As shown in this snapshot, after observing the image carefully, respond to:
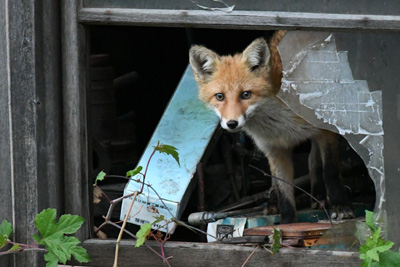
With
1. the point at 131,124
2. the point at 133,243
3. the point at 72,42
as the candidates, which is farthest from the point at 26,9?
the point at 131,124

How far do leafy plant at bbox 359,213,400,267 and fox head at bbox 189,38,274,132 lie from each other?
163 cm

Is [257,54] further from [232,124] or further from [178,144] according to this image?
[178,144]

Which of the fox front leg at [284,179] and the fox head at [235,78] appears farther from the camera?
the fox front leg at [284,179]

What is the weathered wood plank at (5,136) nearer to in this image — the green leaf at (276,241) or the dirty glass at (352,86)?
the green leaf at (276,241)

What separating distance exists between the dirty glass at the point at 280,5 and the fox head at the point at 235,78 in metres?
1.25

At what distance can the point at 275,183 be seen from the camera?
5273 mm

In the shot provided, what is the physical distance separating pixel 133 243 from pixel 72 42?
1.08m

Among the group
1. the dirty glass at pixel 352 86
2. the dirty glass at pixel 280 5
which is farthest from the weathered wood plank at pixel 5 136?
the dirty glass at pixel 352 86

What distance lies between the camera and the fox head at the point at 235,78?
16.1 ft

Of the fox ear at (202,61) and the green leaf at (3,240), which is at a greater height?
the fox ear at (202,61)

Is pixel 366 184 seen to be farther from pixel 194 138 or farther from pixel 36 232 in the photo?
pixel 36 232

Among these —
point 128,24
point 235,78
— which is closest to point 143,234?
point 128,24

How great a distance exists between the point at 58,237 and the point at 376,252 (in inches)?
58.9

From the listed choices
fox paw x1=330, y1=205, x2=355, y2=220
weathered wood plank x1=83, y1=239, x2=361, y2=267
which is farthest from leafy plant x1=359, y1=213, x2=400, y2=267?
fox paw x1=330, y1=205, x2=355, y2=220
